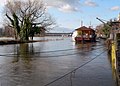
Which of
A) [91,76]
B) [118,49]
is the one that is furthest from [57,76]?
[118,49]

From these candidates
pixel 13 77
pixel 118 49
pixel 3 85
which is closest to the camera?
pixel 3 85

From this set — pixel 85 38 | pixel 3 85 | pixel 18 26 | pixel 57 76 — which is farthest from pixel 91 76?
pixel 18 26

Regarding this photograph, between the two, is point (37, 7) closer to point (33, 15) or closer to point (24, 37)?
point (33, 15)

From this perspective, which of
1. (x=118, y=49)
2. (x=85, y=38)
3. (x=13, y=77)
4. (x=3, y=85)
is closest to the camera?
(x=3, y=85)

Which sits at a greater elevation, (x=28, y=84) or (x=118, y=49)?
(x=118, y=49)

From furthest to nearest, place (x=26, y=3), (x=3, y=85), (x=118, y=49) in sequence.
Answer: (x=26, y=3) → (x=118, y=49) → (x=3, y=85)

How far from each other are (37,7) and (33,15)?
2447 mm

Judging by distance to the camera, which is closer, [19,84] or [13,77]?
[19,84]

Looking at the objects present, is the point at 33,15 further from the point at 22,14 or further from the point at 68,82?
the point at 68,82

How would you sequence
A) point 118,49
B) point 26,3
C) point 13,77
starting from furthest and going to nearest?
point 26,3 < point 13,77 < point 118,49

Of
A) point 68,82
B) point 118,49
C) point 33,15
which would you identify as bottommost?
point 68,82

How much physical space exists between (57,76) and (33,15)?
185 feet

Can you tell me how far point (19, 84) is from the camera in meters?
10.5

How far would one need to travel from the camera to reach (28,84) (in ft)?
34.4
